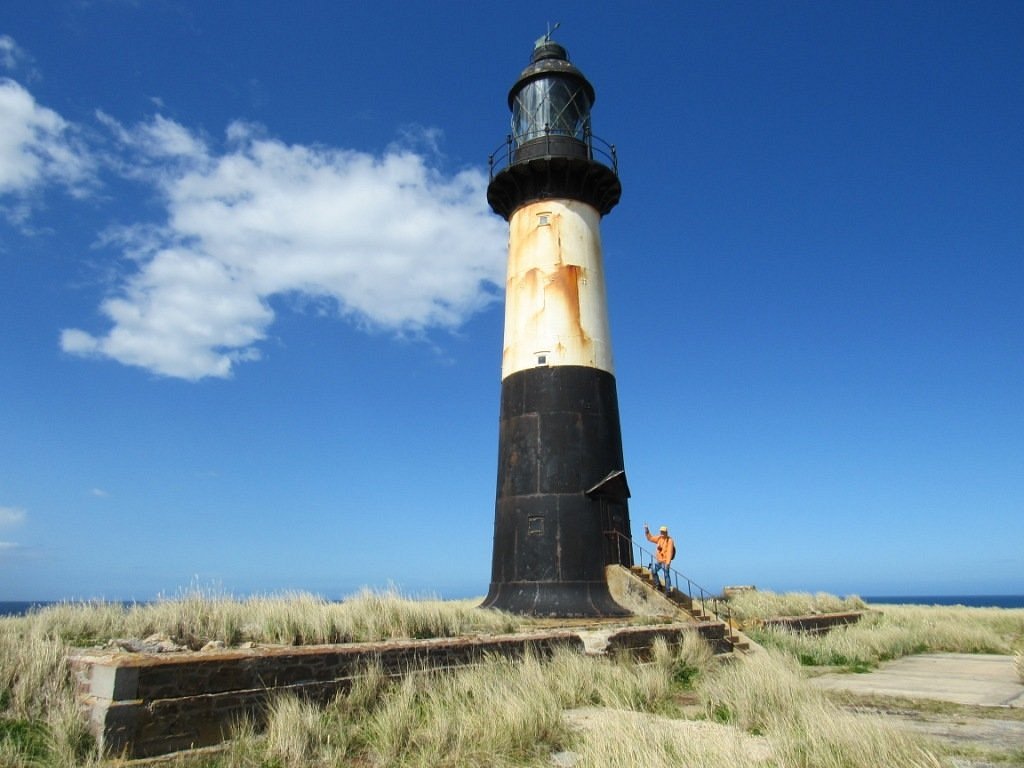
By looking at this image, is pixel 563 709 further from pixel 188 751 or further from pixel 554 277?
pixel 554 277

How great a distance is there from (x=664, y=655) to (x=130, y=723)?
7.50m

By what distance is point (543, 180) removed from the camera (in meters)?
16.0

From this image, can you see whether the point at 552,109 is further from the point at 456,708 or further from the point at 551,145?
the point at 456,708

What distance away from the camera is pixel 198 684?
6.47m

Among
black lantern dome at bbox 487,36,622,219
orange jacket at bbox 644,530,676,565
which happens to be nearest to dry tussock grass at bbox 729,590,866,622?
orange jacket at bbox 644,530,676,565

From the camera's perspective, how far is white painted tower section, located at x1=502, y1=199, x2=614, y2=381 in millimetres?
15125

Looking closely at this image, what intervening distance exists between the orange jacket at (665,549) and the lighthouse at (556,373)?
83 centimetres

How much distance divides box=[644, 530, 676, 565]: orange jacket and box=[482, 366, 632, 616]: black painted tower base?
716 mm

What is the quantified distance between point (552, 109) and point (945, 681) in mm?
13711

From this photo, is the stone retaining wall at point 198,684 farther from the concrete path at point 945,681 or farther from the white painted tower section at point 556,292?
the white painted tower section at point 556,292

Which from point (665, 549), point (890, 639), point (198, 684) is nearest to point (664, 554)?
point (665, 549)

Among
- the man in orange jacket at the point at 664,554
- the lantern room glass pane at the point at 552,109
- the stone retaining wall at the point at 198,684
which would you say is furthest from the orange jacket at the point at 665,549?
the lantern room glass pane at the point at 552,109

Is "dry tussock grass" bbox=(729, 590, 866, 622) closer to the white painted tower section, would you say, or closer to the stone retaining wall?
the white painted tower section

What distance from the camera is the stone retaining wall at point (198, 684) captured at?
5969 mm
